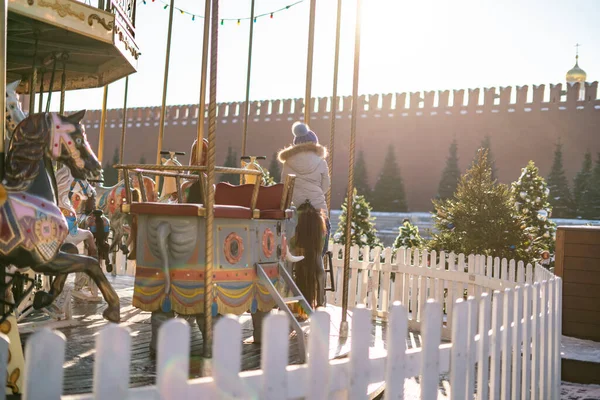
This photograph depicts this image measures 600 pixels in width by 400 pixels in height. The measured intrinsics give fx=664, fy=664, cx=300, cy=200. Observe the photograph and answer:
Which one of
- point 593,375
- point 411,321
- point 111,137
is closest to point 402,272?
point 411,321

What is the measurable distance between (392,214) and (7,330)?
87.4 ft

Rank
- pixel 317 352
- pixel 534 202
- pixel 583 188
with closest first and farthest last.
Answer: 1. pixel 317 352
2. pixel 534 202
3. pixel 583 188

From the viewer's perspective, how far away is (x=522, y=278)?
198 inches

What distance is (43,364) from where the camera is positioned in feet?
4.25

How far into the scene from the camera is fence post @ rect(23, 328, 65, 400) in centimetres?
128

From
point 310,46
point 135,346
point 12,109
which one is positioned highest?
point 310,46

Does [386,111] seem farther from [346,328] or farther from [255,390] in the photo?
[255,390]

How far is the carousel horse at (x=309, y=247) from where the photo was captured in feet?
Answer: 17.1

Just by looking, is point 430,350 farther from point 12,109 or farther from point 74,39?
point 74,39

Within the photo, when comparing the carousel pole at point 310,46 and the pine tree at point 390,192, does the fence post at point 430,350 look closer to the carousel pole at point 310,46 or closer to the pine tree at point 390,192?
the carousel pole at point 310,46

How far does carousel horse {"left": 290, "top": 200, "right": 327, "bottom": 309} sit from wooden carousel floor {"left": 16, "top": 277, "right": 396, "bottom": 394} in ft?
1.21

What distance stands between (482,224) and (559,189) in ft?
69.3

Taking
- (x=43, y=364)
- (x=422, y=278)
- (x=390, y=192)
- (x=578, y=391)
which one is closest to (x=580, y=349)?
(x=578, y=391)

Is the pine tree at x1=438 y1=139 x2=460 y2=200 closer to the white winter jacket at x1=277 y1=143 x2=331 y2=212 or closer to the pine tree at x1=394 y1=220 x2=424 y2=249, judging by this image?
the pine tree at x1=394 y1=220 x2=424 y2=249
